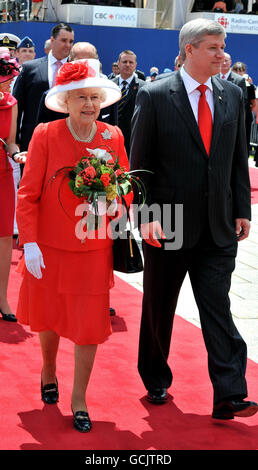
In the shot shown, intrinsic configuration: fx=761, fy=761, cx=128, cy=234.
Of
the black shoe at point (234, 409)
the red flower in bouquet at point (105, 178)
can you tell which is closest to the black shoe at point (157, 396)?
the black shoe at point (234, 409)

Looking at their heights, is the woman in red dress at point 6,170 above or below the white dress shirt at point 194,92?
below

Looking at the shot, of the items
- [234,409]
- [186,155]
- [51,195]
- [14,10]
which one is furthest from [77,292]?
[14,10]

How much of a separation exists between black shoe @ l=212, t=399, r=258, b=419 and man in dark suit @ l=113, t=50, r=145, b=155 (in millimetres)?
4707

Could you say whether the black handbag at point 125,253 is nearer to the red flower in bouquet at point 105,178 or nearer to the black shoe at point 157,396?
the red flower in bouquet at point 105,178

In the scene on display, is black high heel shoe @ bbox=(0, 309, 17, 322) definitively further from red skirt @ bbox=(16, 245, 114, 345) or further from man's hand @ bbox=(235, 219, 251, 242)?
man's hand @ bbox=(235, 219, 251, 242)

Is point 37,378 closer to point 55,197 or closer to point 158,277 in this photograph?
point 158,277

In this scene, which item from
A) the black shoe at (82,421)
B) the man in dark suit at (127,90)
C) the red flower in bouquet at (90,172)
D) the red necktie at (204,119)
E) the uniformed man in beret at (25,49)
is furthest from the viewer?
the uniformed man in beret at (25,49)

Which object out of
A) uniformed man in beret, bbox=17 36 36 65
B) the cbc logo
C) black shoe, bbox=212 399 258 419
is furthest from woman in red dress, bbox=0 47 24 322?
the cbc logo

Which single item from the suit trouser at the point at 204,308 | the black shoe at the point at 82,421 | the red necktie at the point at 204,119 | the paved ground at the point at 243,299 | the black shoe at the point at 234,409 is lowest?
the paved ground at the point at 243,299

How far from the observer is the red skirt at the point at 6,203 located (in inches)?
211

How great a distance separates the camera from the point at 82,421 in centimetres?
369

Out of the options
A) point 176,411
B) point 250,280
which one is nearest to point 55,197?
point 176,411

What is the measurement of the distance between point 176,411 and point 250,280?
3115 millimetres

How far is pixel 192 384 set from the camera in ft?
14.5
